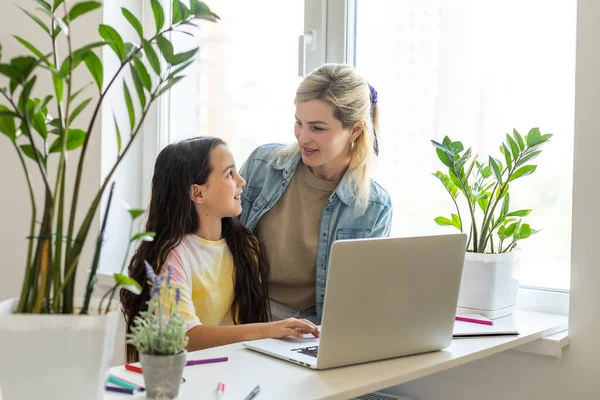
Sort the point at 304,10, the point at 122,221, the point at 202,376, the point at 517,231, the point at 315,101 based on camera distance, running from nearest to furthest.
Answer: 1. the point at 202,376
2. the point at 517,231
3. the point at 315,101
4. the point at 304,10
5. the point at 122,221

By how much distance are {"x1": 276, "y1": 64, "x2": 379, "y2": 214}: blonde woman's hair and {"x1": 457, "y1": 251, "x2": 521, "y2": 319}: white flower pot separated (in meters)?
0.34

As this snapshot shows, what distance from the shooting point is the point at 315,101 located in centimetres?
197

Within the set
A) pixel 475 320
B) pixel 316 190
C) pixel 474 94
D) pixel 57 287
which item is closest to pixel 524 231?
pixel 475 320

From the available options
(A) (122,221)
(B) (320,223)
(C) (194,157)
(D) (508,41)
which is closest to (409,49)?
(D) (508,41)

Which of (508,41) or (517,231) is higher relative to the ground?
(508,41)

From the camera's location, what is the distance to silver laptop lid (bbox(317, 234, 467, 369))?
51.2 inches

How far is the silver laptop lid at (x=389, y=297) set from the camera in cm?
130

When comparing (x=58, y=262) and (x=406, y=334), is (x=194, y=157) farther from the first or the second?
(x=58, y=262)

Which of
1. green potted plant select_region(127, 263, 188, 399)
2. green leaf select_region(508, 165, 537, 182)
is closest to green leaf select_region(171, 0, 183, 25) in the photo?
green potted plant select_region(127, 263, 188, 399)

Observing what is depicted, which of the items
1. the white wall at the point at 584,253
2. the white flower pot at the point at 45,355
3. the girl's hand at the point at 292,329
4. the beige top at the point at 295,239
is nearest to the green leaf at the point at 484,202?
the white wall at the point at 584,253

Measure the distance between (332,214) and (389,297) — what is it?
2.13ft

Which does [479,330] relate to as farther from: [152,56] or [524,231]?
[152,56]

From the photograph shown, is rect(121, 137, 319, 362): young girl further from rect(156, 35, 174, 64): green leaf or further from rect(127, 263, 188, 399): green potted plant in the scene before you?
rect(156, 35, 174, 64): green leaf

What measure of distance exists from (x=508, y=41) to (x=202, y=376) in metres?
1.31
